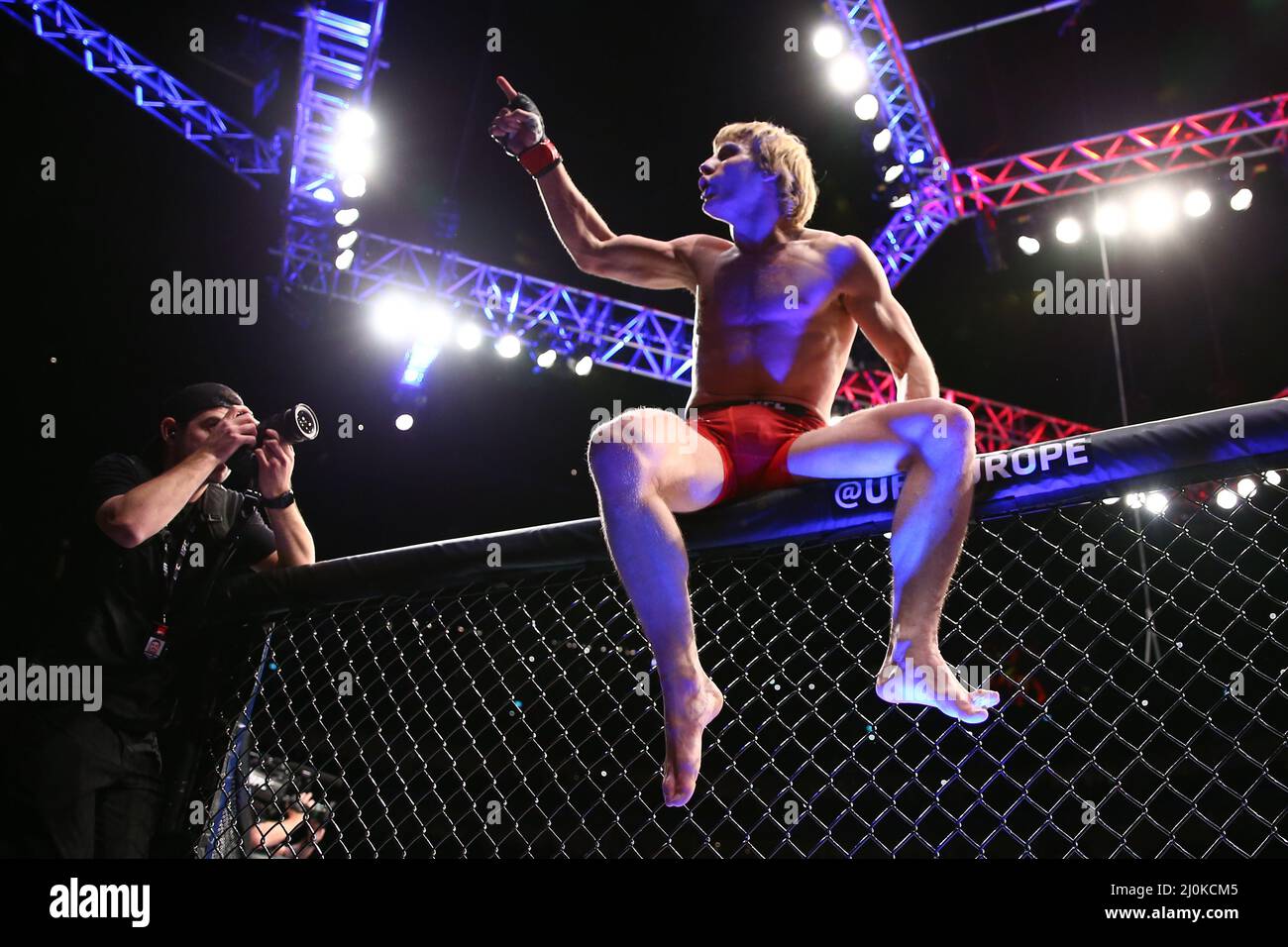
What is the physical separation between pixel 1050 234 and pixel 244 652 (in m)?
7.34

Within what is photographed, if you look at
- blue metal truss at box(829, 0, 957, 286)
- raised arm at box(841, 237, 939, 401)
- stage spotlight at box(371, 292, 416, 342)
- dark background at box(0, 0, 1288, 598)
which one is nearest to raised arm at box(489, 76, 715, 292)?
raised arm at box(841, 237, 939, 401)

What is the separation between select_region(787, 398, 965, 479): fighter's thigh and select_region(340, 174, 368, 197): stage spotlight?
585 centimetres

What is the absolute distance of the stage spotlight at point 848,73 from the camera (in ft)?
20.5

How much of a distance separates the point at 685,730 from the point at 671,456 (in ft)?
1.40

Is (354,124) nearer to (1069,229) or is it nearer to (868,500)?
(1069,229)

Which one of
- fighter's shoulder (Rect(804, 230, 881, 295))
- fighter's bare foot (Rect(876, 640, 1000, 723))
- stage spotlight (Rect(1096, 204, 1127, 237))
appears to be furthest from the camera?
stage spotlight (Rect(1096, 204, 1127, 237))

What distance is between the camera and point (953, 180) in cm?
691

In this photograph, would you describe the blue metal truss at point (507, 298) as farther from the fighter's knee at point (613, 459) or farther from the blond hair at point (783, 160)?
the fighter's knee at point (613, 459)

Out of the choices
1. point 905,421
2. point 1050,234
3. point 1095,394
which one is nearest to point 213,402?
point 905,421

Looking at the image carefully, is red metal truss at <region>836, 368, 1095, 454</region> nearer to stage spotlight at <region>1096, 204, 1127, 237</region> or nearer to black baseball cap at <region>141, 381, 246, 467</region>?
stage spotlight at <region>1096, 204, 1127, 237</region>

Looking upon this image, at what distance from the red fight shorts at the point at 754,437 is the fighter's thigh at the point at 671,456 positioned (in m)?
0.04

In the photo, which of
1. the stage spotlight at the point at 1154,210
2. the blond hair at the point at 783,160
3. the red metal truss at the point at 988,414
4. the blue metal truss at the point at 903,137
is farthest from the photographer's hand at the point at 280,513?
the stage spotlight at the point at 1154,210

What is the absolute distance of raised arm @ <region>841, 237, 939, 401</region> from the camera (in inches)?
65.7
